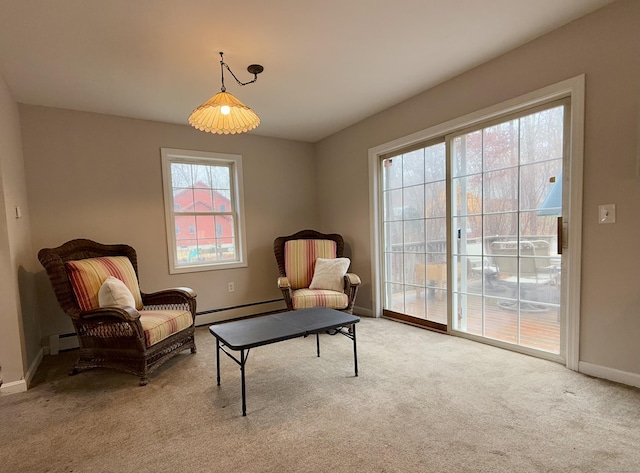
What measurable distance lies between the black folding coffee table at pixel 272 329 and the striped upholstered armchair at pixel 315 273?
79 cm

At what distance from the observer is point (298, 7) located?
1870 millimetres

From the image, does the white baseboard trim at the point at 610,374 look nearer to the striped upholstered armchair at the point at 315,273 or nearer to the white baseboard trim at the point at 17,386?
the striped upholstered armchair at the point at 315,273

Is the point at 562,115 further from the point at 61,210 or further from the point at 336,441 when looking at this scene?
the point at 61,210

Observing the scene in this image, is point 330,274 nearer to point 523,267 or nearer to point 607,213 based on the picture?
point 523,267

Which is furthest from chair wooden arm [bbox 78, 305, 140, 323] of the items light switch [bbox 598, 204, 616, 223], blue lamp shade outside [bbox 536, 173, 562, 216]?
light switch [bbox 598, 204, 616, 223]

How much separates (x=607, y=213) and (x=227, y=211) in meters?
3.74

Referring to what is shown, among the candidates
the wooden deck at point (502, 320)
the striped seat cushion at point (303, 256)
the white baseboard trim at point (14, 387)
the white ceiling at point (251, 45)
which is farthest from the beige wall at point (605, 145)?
the white baseboard trim at point (14, 387)

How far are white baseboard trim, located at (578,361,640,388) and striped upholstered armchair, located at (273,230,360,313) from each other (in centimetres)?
191

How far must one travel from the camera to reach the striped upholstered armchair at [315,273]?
3.33 metres

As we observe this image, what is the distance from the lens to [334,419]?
1.80 m

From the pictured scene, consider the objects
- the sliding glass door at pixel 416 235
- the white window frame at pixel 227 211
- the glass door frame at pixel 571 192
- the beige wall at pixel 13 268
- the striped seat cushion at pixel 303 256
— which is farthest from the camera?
the striped seat cushion at pixel 303 256

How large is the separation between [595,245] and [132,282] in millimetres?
3750

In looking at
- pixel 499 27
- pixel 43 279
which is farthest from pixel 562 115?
pixel 43 279

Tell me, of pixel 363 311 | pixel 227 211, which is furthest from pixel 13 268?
pixel 363 311
